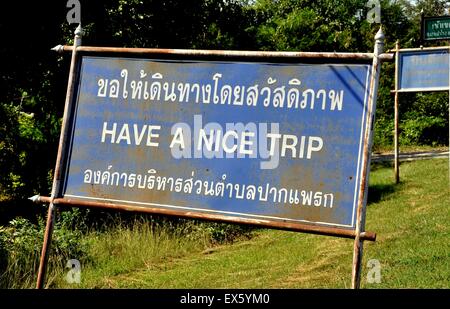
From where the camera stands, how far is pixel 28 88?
41.9 ft

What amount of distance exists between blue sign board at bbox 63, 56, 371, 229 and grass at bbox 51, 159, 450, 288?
220 cm

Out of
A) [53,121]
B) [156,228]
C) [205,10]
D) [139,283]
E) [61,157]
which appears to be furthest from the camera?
[205,10]

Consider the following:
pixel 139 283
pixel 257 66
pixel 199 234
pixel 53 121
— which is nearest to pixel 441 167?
pixel 199 234

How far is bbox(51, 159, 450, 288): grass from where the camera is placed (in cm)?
673

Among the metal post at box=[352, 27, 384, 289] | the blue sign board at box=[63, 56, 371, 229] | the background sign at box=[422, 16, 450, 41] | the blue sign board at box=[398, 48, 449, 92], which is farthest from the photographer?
the blue sign board at box=[398, 48, 449, 92]

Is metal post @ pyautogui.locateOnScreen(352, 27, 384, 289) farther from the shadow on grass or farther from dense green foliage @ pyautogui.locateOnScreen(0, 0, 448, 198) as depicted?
dense green foliage @ pyautogui.locateOnScreen(0, 0, 448, 198)

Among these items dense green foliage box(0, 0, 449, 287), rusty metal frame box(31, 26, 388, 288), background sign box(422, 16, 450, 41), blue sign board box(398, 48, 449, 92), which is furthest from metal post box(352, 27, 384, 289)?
blue sign board box(398, 48, 449, 92)

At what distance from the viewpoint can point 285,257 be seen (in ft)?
27.6

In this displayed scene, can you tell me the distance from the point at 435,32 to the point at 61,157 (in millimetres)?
7713

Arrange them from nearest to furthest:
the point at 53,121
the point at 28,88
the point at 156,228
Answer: the point at 156,228
the point at 28,88
the point at 53,121

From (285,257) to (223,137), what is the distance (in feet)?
14.1

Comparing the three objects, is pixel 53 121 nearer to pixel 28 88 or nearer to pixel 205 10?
pixel 28 88

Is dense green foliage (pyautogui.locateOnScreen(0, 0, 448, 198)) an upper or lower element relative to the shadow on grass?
upper

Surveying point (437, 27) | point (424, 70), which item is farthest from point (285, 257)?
point (424, 70)
